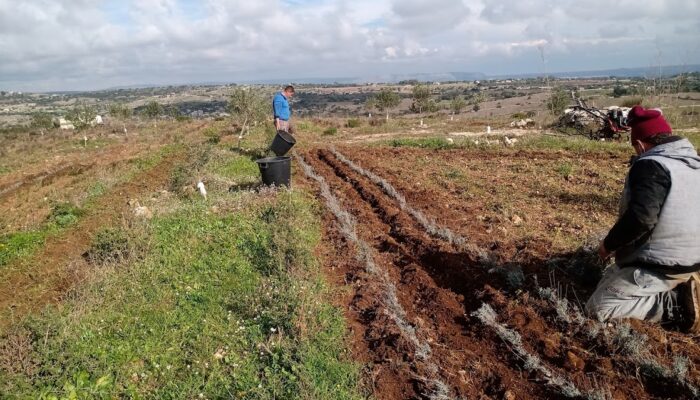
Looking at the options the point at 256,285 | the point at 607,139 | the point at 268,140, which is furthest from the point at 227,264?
the point at 607,139

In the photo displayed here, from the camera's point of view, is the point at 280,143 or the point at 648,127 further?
the point at 280,143

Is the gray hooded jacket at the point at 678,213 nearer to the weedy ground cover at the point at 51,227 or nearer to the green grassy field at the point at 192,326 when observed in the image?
the green grassy field at the point at 192,326

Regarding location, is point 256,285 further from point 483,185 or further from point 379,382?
point 483,185

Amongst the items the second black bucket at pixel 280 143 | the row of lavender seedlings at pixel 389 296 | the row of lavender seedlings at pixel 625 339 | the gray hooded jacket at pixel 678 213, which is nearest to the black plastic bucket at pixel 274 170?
the row of lavender seedlings at pixel 389 296

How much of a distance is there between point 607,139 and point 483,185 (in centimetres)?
977

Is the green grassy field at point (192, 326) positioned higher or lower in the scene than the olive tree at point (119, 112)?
lower

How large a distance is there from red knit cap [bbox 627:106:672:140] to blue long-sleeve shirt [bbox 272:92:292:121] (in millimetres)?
8317

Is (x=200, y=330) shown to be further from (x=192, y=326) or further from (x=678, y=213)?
(x=678, y=213)

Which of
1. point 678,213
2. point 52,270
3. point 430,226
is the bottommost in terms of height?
point 52,270

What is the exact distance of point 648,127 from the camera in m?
3.49

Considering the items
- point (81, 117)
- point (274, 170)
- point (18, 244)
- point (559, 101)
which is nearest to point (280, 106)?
point (274, 170)

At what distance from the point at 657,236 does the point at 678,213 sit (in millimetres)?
221

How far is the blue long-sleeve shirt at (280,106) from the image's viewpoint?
10680mm

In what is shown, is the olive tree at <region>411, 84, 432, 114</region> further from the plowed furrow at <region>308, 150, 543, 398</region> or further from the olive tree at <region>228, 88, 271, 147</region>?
the plowed furrow at <region>308, 150, 543, 398</region>
